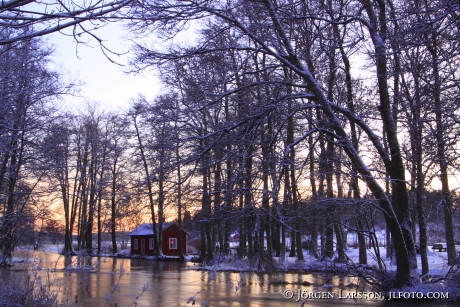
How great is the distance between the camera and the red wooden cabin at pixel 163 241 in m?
45.8

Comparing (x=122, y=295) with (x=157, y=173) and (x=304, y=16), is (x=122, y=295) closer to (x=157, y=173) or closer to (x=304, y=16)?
(x=157, y=173)

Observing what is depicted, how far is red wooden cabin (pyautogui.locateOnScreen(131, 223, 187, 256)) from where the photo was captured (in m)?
45.8

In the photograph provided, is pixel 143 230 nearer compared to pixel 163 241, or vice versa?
pixel 163 241

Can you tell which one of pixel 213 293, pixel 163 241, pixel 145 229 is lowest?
pixel 213 293

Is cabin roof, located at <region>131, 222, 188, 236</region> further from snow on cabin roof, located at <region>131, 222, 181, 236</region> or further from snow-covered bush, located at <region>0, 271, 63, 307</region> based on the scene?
snow-covered bush, located at <region>0, 271, 63, 307</region>

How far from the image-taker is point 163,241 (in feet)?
150

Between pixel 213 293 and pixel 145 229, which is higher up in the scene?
pixel 145 229

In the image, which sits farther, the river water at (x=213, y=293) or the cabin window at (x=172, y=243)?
the cabin window at (x=172, y=243)
